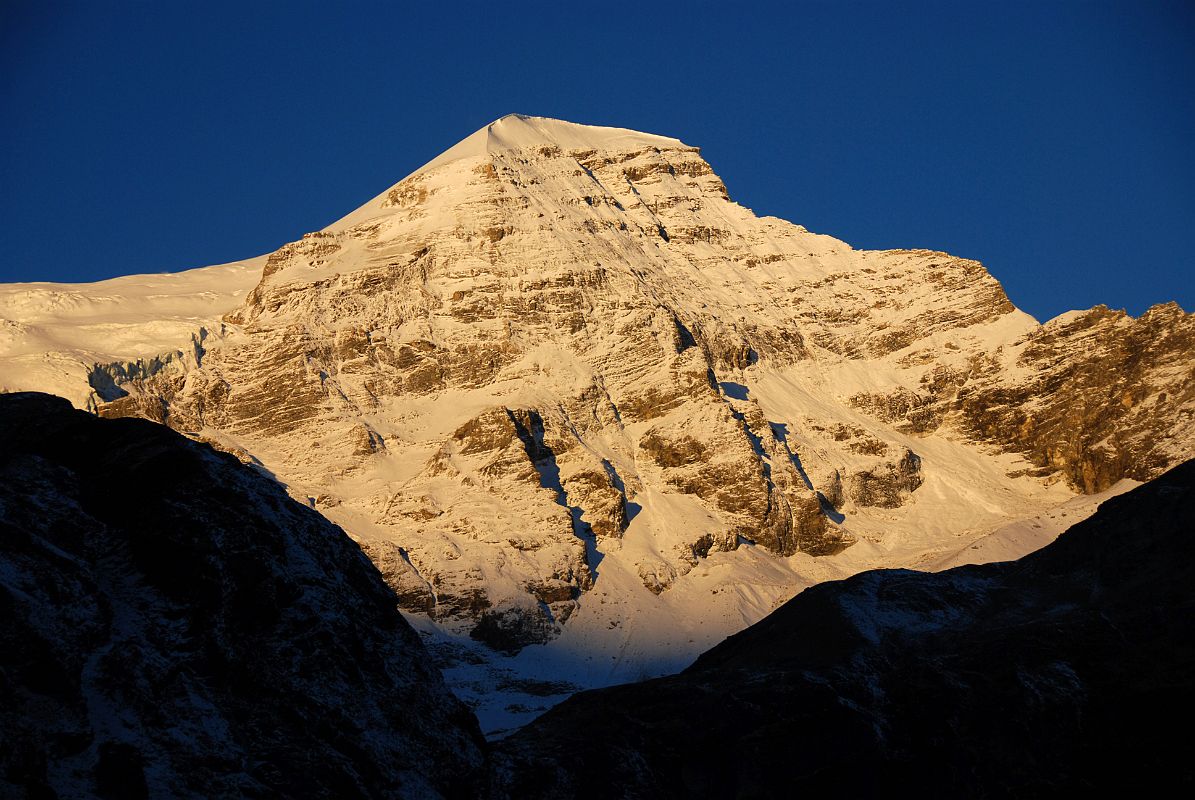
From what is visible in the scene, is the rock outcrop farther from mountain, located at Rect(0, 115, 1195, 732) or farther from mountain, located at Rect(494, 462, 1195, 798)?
mountain, located at Rect(494, 462, 1195, 798)

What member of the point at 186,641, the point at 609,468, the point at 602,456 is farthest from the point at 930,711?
the point at 602,456

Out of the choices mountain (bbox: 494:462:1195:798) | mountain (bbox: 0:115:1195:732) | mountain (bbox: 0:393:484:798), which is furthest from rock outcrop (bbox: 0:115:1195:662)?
mountain (bbox: 0:393:484:798)

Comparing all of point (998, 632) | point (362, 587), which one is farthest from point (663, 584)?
point (362, 587)

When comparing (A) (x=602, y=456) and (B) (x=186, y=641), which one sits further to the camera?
(A) (x=602, y=456)

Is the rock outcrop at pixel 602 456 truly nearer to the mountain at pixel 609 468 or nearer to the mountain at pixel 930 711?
the mountain at pixel 609 468

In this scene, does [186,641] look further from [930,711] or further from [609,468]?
[609,468]

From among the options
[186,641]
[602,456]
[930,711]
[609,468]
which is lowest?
[930,711]

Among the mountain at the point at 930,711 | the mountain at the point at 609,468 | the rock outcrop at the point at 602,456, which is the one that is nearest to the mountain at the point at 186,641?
the mountain at the point at 930,711
